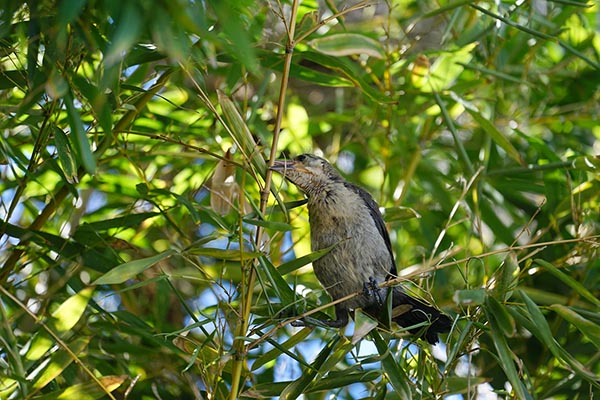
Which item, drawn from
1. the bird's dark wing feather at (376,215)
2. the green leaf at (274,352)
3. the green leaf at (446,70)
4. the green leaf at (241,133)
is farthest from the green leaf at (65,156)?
the green leaf at (446,70)

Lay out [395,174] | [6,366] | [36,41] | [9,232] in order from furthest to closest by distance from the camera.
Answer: [395,174]
[9,232]
[6,366]
[36,41]

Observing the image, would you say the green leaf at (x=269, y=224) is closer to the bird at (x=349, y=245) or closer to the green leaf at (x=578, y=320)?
the green leaf at (x=578, y=320)

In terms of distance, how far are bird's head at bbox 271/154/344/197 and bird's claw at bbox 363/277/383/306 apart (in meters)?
0.29

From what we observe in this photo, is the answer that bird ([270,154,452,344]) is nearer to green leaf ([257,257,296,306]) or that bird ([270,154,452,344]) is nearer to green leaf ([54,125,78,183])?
green leaf ([257,257,296,306])

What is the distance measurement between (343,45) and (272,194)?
54 centimetres

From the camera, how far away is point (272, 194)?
6.31 ft

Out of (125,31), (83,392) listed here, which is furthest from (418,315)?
(125,31)

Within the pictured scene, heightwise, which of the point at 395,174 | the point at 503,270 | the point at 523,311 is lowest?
the point at 523,311

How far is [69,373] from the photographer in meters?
2.20

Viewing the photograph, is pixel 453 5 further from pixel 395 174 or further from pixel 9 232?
pixel 9 232

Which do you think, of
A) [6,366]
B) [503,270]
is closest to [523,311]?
[503,270]

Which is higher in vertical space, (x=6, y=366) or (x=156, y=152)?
(x=156, y=152)

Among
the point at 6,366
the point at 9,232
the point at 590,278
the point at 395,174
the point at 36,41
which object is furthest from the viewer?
the point at 395,174

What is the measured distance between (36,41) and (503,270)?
97 centimetres
